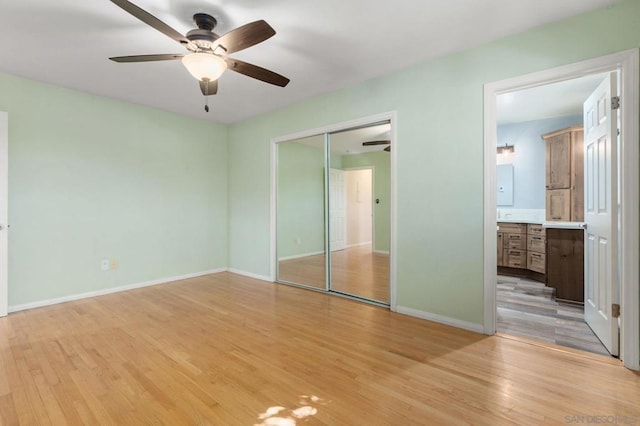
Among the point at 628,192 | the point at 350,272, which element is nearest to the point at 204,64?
the point at 628,192

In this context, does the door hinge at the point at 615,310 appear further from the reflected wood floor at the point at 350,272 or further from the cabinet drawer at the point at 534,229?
the cabinet drawer at the point at 534,229

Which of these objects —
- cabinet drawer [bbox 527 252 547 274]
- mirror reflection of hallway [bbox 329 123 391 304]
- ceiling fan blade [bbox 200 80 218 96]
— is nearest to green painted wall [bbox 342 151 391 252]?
mirror reflection of hallway [bbox 329 123 391 304]

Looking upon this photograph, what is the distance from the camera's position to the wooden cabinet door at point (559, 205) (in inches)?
174

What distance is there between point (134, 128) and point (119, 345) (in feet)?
9.82

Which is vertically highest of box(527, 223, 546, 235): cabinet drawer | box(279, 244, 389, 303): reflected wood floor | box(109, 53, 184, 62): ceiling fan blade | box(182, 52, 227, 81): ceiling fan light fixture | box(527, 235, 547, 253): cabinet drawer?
box(109, 53, 184, 62): ceiling fan blade

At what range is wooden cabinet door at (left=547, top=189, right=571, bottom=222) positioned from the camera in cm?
443

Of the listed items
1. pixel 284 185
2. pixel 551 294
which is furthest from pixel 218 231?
pixel 551 294

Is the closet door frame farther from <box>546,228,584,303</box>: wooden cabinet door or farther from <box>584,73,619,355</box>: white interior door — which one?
<box>546,228,584,303</box>: wooden cabinet door

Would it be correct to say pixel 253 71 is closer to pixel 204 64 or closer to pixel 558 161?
pixel 204 64

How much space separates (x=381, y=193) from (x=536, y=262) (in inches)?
111

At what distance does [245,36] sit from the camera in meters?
1.98

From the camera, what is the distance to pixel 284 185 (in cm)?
479

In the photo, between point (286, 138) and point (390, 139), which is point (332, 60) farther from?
point (286, 138)

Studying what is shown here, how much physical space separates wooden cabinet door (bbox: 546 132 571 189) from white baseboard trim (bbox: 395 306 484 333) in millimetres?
3183
